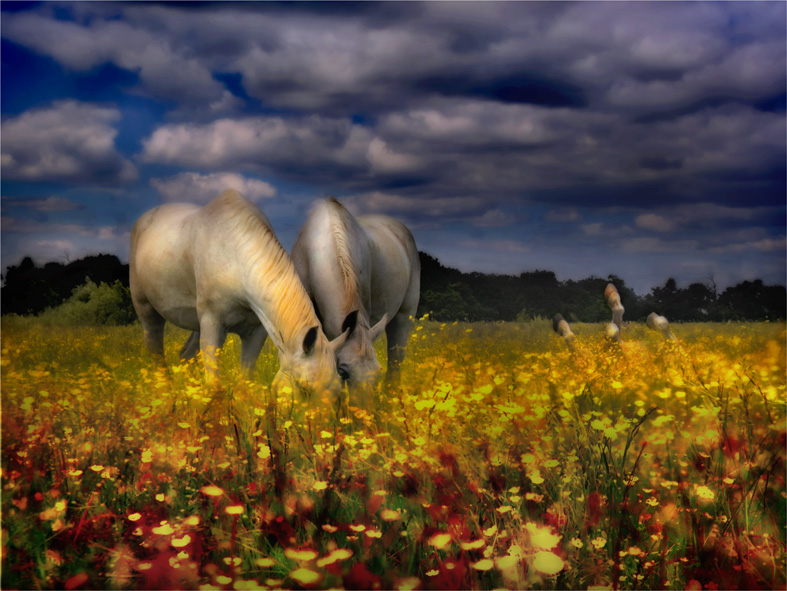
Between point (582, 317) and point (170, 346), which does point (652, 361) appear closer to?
point (170, 346)

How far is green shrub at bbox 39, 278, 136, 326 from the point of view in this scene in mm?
19359

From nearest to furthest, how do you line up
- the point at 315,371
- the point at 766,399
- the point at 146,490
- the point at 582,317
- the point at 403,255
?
1. the point at 146,490
2. the point at 766,399
3. the point at 315,371
4. the point at 403,255
5. the point at 582,317

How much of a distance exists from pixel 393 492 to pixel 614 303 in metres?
Result: 8.77

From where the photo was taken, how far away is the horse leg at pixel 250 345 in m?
8.16

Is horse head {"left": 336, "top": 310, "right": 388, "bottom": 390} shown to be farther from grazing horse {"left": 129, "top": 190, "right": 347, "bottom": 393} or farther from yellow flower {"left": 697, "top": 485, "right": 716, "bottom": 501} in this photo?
yellow flower {"left": 697, "top": 485, "right": 716, "bottom": 501}

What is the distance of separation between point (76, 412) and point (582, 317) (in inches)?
682

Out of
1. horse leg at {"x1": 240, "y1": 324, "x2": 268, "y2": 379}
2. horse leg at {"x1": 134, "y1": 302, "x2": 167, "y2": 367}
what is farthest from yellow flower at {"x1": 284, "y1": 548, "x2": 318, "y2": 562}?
horse leg at {"x1": 134, "y1": 302, "x2": 167, "y2": 367}

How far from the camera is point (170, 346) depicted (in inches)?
432

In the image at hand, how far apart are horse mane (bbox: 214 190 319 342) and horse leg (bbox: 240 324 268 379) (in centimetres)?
150

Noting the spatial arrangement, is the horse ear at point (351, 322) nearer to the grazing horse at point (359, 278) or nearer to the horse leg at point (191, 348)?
the grazing horse at point (359, 278)

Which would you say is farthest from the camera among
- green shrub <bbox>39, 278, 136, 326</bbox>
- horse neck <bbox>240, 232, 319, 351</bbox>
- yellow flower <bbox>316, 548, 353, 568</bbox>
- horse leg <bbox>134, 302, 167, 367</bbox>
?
green shrub <bbox>39, 278, 136, 326</bbox>

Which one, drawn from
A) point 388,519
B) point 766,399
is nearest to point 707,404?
point 766,399

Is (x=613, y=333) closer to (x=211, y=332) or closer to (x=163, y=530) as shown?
(x=211, y=332)

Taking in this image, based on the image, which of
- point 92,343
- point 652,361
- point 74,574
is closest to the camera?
point 74,574
